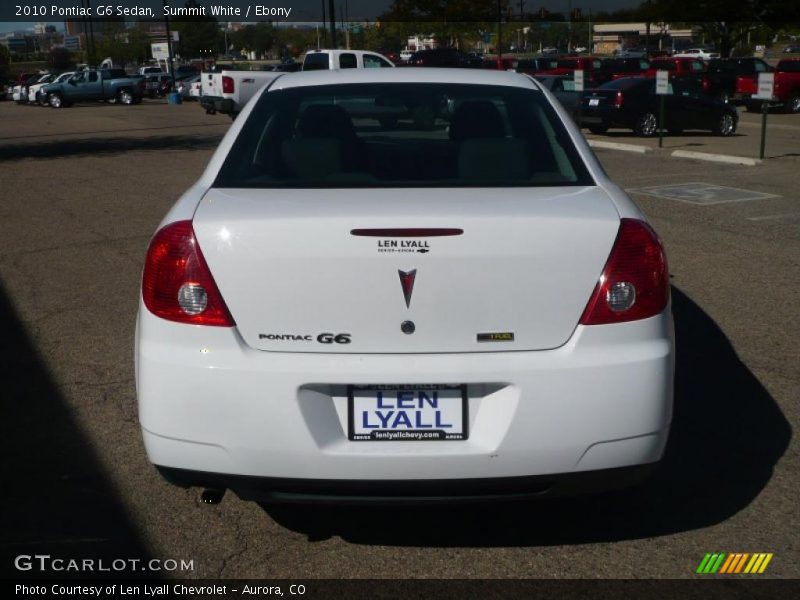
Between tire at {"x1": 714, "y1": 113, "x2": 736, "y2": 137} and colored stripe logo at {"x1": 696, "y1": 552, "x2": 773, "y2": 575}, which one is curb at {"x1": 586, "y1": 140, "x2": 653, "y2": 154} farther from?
colored stripe logo at {"x1": 696, "y1": 552, "x2": 773, "y2": 575}

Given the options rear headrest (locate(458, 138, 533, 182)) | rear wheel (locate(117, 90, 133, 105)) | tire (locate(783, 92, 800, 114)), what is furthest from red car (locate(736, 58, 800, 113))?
rear wheel (locate(117, 90, 133, 105))

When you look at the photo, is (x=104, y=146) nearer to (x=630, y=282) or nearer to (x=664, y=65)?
(x=630, y=282)

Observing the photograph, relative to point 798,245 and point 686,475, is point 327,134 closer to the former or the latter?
point 686,475

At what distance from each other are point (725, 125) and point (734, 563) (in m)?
20.7

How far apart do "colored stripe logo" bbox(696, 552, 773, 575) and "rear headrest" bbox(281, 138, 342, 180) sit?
1993 millimetres

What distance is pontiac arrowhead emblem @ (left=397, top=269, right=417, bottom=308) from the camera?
308 centimetres

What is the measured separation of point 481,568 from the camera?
11.3 ft

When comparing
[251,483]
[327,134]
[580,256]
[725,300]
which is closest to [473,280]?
[580,256]

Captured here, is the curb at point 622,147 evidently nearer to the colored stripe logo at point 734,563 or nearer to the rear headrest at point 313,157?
the rear headrest at point 313,157

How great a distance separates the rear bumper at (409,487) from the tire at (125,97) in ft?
157

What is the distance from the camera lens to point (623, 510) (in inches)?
153

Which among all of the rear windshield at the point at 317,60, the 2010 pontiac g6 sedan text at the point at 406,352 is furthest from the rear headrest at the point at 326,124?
the rear windshield at the point at 317,60

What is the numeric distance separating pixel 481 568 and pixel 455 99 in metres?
2.02

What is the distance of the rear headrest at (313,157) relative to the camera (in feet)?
12.9
